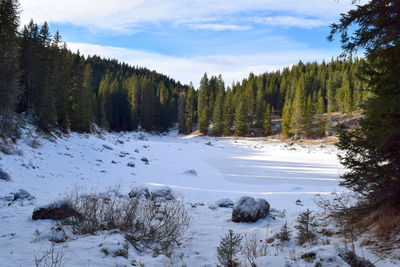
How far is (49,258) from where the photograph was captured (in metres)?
5.26

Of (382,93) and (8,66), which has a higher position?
(8,66)

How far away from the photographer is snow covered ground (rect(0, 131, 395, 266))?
19.1 ft

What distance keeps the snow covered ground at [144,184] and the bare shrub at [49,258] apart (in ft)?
0.38

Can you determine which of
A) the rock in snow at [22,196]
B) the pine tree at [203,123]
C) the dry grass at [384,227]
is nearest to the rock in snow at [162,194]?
the rock in snow at [22,196]

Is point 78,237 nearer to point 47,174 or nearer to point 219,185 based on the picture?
point 47,174

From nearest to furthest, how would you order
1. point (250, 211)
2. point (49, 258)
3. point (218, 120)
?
point (49, 258)
point (250, 211)
point (218, 120)

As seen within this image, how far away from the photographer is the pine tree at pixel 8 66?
22364mm

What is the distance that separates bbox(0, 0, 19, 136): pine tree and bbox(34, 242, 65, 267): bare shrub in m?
18.0

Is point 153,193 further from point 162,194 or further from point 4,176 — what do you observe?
point 4,176

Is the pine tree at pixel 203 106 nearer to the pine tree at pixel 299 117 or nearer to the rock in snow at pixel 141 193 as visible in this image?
the pine tree at pixel 299 117

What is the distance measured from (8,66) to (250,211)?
78.8 ft

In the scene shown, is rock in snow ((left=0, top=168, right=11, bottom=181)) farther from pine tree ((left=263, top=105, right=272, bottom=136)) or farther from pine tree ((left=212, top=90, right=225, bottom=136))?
pine tree ((left=212, top=90, right=225, bottom=136))

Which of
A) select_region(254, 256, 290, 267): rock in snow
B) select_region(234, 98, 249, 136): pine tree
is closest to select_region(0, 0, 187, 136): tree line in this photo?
select_region(254, 256, 290, 267): rock in snow

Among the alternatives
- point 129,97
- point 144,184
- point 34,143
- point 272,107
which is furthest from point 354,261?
point 129,97
